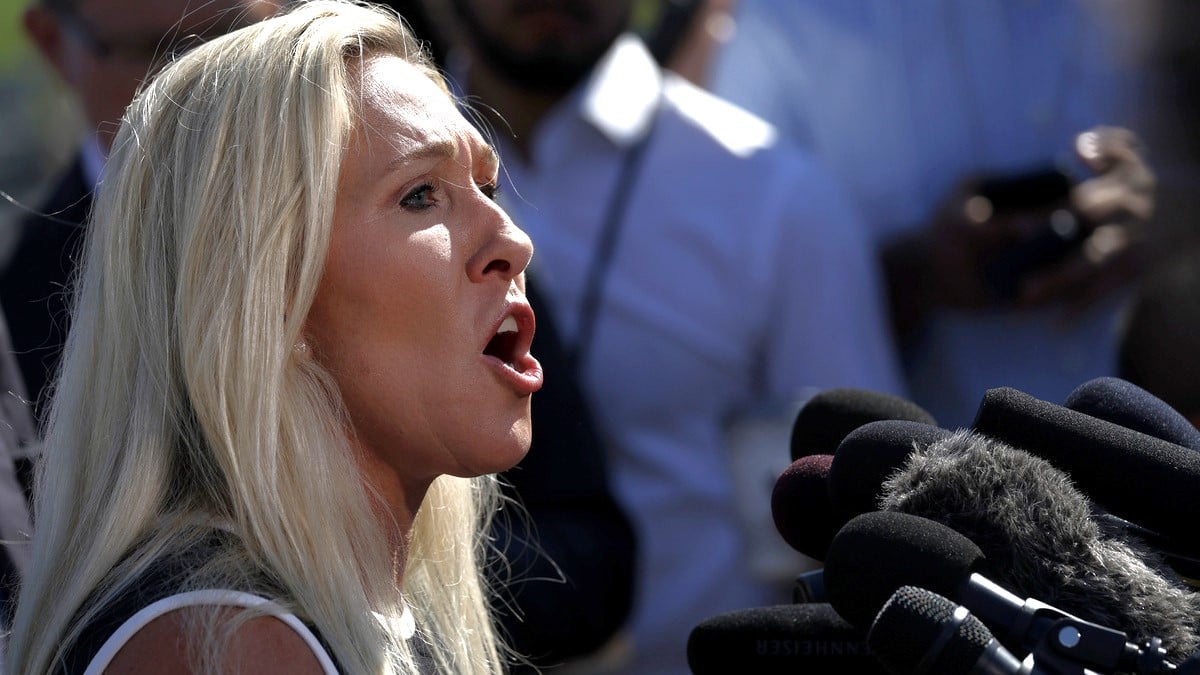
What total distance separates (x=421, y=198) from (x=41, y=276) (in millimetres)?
1666

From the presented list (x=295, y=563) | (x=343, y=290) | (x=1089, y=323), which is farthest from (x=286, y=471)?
(x=1089, y=323)

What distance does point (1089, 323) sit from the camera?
11.4 ft

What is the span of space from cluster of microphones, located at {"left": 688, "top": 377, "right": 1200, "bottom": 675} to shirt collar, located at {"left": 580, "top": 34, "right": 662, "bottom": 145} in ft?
7.72

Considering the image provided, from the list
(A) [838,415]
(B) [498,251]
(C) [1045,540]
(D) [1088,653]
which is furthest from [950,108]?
(D) [1088,653]

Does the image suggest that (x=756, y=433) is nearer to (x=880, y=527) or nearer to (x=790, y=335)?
(x=790, y=335)

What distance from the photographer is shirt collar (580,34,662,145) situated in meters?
3.82

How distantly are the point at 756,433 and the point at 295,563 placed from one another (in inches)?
82.3

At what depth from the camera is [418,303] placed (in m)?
1.79

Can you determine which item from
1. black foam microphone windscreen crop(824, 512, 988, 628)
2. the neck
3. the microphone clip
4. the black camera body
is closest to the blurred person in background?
the neck

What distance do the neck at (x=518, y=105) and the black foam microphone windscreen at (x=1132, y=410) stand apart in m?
2.46

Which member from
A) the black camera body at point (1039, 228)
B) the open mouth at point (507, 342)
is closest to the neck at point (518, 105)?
the black camera body at point (1039, 228)

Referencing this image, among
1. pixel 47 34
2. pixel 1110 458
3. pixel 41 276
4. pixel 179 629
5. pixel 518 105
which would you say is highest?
pixel 1110 458

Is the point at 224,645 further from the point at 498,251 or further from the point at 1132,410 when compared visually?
the point at 1132,410

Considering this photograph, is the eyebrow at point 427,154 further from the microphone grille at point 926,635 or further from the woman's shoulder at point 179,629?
the microphone grille at point 926,635
